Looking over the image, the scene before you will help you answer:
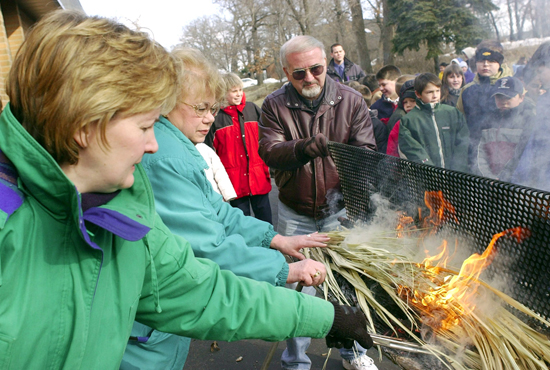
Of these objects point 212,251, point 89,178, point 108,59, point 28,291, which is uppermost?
point 108,59

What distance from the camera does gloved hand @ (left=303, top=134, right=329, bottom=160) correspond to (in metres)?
2.75

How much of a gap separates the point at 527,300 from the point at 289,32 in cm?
3150

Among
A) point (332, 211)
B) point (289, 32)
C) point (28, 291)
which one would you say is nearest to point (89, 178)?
point (28, 291)

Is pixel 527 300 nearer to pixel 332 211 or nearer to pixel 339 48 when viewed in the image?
pixel 332 211

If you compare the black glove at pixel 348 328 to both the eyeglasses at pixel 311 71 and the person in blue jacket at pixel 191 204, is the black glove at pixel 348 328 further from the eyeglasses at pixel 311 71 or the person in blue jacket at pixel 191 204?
the eyeglasses at pixel 311 71

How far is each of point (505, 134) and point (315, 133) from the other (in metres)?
1.94

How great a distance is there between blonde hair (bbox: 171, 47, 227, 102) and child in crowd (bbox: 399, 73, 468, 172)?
2.51 m

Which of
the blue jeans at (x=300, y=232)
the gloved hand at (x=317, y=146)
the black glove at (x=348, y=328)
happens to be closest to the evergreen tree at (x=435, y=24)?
the blue jeans at (x=300, y=232)

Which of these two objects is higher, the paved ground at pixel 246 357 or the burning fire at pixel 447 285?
the burning fire at pixel 447 285

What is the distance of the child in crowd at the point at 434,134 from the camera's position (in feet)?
13.4

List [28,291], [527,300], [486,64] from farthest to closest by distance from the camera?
[486,64], [527,300], [28,291]

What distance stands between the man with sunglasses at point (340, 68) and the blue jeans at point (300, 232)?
4851 millimetres

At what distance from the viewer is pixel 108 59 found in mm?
1056

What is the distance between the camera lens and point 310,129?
3.26 m
